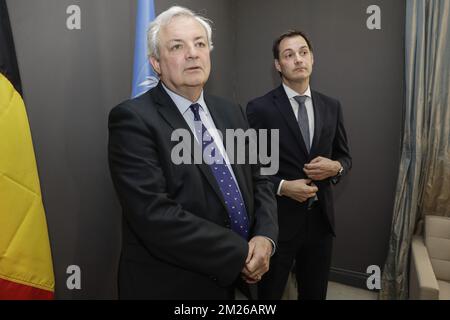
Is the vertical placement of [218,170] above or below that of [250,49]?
below

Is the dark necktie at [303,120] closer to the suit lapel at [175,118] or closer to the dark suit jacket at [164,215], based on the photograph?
the dark suit jacket at [164,215]

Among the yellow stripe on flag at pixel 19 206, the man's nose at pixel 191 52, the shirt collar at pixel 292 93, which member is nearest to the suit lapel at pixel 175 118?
the man's nose at pixel 191 52

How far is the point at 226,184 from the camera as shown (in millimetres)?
1313

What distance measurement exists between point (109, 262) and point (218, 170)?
1.23 m

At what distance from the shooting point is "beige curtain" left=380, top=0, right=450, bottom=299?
2393 mm

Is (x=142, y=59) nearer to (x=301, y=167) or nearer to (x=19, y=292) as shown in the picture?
(x=301, y=167)

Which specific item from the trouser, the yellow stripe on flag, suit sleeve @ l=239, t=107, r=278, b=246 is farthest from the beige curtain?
the yellow stripe on flag

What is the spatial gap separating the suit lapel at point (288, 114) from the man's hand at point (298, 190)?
18 cm

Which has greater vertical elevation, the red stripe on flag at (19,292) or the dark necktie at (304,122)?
the dark necktie at (304,122)

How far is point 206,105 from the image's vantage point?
4.74ft

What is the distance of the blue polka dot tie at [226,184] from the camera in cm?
130

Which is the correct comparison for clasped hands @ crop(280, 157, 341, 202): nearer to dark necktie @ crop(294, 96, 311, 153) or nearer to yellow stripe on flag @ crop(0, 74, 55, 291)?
dark necktie @ crop(294, 96, 311, 153)

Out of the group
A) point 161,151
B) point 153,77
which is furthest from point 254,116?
point 161,151

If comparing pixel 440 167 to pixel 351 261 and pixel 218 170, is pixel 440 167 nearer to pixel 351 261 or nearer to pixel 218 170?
pixel 351 261
